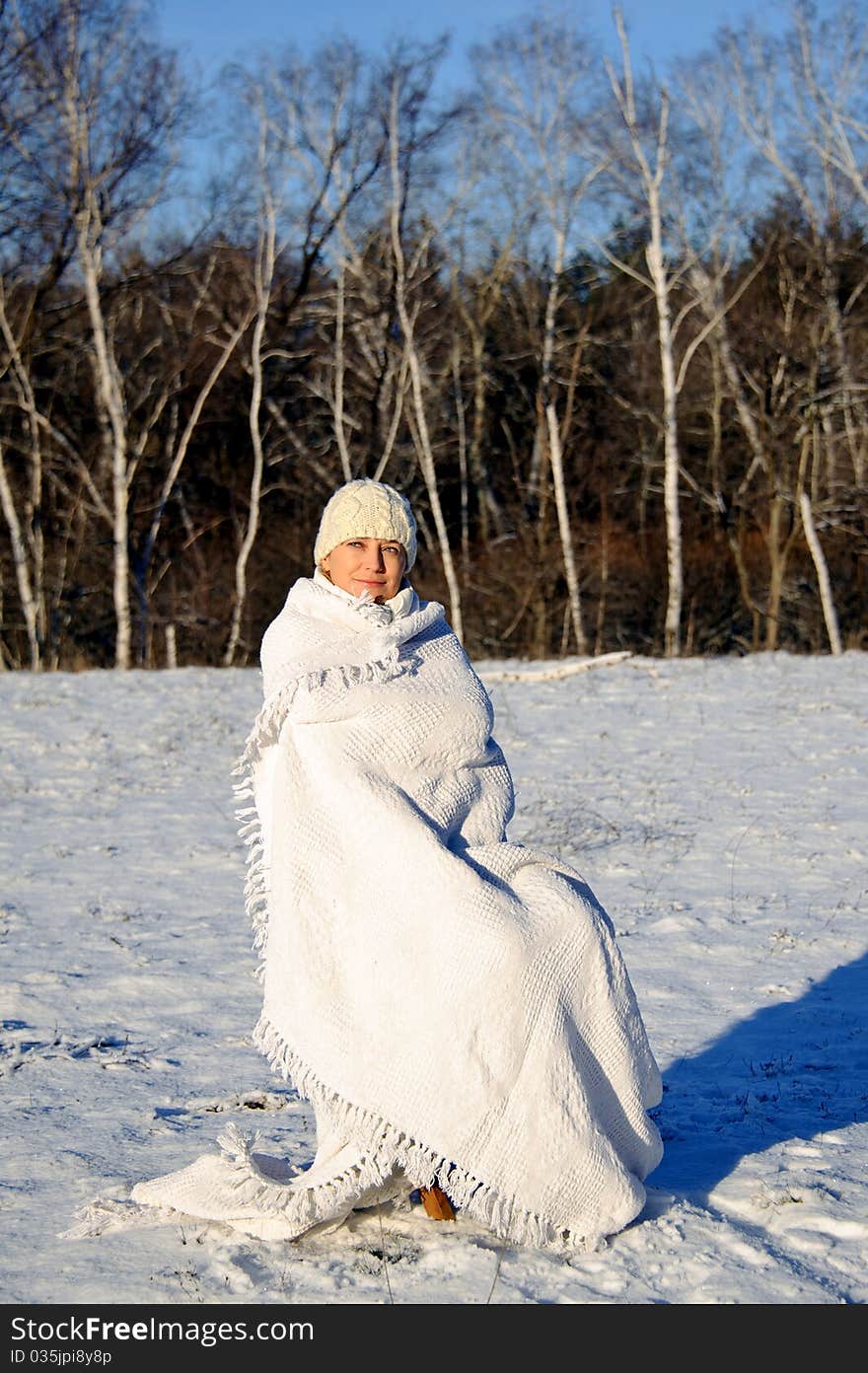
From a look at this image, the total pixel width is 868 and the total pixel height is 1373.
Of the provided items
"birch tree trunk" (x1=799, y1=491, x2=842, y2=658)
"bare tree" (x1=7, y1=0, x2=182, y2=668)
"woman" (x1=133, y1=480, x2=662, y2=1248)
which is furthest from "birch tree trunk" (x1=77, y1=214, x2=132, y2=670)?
"woman" (x1=133, y1=480, x2=662, y2=1248)

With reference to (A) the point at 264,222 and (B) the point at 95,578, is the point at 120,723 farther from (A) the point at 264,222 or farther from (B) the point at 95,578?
(B) the point at 95,578

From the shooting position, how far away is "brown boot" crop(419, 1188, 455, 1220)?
3.51m

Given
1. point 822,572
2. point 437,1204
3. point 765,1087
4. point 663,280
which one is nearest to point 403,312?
point 663,280

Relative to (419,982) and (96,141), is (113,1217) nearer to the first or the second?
(419,982)

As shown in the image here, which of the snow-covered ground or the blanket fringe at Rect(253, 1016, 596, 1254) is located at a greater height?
the blanket fringe at Rect(253, 1016, 596, 1254)

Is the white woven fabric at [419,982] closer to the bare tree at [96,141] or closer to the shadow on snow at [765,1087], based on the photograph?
the shadow on snow at [765,1087]

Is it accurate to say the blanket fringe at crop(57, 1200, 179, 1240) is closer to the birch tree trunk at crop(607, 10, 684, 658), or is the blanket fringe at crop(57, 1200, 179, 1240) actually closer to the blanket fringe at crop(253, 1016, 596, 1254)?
the blanket fringe at crop(253, 1016, 596, 1254)

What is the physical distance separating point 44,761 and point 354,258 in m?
15.6

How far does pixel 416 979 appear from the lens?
127 inches

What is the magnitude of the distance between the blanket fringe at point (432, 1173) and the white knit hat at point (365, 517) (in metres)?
1.27

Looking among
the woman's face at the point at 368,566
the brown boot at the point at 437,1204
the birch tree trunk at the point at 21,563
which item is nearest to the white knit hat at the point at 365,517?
the woman's face at the point at 368,566

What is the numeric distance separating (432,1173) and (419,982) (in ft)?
1.40

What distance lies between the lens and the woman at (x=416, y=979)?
321 centimetres

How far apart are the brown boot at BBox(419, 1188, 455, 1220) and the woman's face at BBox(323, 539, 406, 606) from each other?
1.49 meters
